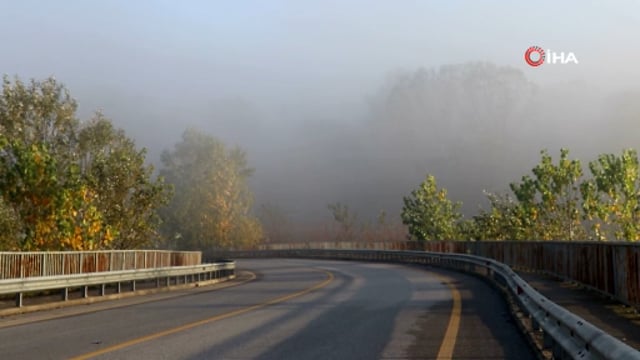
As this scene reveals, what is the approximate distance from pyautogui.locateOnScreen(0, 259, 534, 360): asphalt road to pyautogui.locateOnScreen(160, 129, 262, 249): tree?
6778cm

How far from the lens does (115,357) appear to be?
883cm

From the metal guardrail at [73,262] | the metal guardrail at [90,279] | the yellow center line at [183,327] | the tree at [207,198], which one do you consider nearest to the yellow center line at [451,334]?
the yellow center line at [183,327]

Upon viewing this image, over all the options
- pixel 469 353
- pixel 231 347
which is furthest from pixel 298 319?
pixel 469 353

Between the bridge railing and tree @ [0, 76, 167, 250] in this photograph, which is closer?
the bridge railing

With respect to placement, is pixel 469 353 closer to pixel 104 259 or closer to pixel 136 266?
pixel 104 259

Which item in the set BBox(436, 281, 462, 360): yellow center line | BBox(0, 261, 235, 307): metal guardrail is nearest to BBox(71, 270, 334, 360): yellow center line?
BBox(436, 281, 462, 360): yellow center line

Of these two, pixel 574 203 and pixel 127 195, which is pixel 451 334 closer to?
pixel 127 195

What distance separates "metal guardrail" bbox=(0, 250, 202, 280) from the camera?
671 inches

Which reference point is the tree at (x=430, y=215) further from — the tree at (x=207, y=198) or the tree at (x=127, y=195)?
the tree at (x=127, y=195)

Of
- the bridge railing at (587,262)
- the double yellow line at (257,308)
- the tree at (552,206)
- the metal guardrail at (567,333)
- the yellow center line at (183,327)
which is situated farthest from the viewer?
the tree at (552,206)

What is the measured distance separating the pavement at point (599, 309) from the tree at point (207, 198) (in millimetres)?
70363

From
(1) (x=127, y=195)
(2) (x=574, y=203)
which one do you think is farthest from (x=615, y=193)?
(1) (x=127, y=195)

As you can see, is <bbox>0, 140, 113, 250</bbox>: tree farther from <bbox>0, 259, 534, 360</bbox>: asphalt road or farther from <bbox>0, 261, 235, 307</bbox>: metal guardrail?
<bbox>0, 259, 534, 360</bbox>: asphalt road

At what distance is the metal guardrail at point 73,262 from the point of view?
17047 millimetres
